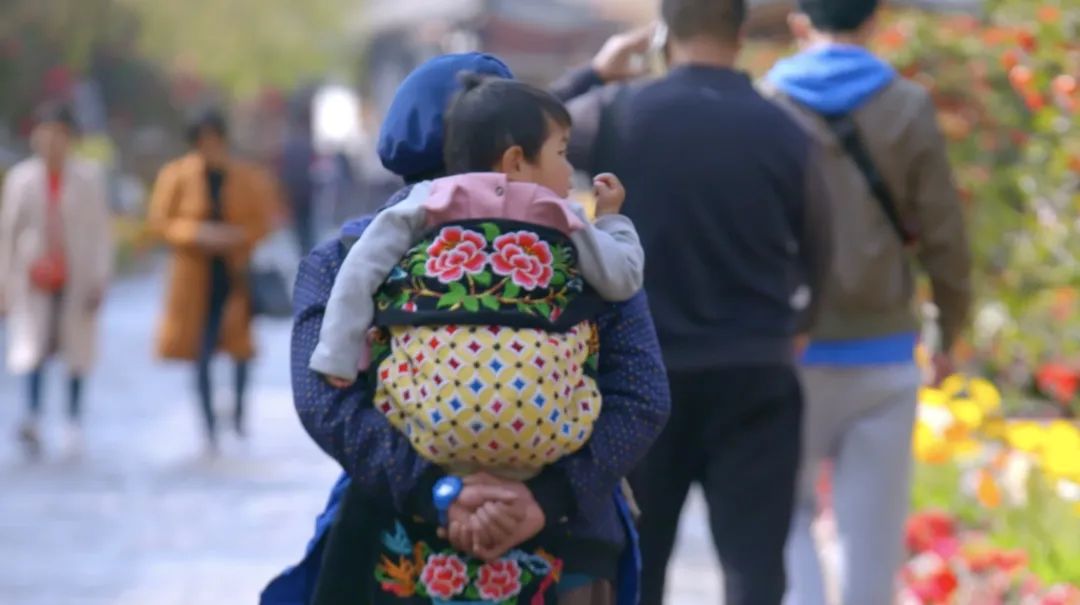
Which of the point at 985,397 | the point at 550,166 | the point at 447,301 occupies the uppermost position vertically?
the point at 550,166

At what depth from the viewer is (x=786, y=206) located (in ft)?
15.9

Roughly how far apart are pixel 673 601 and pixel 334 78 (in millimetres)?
65586

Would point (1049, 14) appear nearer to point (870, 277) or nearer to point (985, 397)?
point (985, 397)

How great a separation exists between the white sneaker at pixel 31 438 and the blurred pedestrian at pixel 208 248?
0.90 m

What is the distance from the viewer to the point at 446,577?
11.2 feet

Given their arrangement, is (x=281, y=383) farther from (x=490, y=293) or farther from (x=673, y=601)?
(x=490, y=293)

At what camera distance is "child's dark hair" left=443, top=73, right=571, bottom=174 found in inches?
133

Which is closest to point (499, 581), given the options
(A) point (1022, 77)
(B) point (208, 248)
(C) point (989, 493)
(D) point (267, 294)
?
(C) point (989, 493)

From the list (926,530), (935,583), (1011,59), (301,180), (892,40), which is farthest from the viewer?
(301,180)

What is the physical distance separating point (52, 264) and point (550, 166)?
28.0 feet

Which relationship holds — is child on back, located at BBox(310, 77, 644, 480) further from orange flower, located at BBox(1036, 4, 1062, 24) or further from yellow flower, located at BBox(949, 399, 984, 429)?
orange flower, located at BBox(1036, 4, 1062, 24)

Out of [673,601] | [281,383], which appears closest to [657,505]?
[673,601]

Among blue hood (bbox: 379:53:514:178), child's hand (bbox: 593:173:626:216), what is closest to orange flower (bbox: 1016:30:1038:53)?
child's hand (bbox: 593:173:626:216)

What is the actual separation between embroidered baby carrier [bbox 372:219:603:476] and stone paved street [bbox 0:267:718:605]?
4.33 metres
